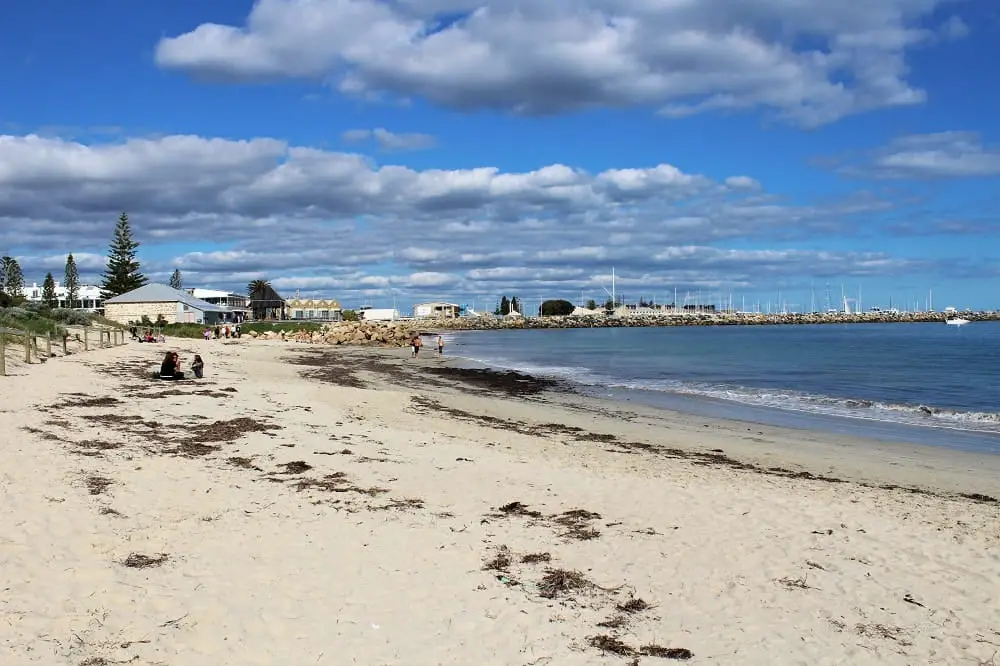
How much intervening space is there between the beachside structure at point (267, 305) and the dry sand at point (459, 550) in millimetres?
104885

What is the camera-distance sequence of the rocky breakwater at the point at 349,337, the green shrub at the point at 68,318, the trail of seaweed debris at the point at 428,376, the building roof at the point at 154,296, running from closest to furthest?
the trail of seaweed debris at the point at 428,376 → the green shrub at the point at 68,318 → the rocky breakwater at the point at 349,337 → the building roof at the point at 154,296

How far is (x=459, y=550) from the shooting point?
6918 millimetres

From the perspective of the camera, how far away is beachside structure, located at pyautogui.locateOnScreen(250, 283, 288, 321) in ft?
374

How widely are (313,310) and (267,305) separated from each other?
1219 cm

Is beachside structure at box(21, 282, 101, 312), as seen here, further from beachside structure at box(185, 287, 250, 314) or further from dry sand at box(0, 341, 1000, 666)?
dry sand at box(0, 341, 1000, 666)

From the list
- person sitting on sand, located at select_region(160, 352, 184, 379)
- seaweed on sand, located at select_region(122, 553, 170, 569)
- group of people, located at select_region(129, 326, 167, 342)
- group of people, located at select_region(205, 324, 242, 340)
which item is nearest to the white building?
group of people, located at select_region(205, 324, 242, 340)

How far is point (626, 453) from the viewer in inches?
533

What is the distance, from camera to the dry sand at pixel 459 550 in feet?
16.6

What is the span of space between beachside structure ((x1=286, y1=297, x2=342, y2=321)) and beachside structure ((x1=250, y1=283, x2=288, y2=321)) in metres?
Answer: 3.98

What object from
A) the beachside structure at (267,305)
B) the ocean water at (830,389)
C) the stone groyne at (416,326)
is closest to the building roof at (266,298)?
the beachside structure at (267,305)

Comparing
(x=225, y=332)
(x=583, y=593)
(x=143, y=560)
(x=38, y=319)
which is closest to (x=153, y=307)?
(x=225, y=332)

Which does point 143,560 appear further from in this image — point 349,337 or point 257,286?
point 257,286

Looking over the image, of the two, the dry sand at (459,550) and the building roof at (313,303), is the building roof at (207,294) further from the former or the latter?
the dry sand at (459,550)

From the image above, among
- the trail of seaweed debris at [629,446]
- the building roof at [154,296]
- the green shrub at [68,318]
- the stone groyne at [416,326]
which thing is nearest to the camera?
the trail of seaweed debris at [629,446]
